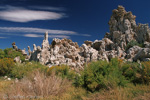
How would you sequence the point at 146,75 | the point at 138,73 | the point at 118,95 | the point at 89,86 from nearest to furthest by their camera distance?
1. the point at 118,95
2. the point at 89,86
3. the point at 146,75
4. the point at 138,73

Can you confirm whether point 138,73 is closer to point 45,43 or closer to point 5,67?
point 5,67

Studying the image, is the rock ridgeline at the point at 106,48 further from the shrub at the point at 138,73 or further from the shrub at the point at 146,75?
the shrub at the point at 146,75

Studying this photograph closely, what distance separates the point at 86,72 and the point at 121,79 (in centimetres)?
215

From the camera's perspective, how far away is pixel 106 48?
28.6 meters

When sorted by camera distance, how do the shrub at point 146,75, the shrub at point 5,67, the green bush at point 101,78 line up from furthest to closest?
the shrub at point 5,67 → the shrub at point 146,75 → the green bush at point 101,78

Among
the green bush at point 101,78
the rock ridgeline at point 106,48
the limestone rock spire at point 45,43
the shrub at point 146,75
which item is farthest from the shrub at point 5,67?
the limestone rock spire at point 45,43

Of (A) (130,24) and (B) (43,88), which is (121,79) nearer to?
(B) (43,88)

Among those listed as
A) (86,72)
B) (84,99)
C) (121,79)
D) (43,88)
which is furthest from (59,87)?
(121,79)

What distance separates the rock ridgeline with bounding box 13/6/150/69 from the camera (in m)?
22.1

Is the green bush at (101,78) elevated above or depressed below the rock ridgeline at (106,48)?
below

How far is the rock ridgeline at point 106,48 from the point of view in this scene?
22.1 m

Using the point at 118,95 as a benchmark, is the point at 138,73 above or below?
above

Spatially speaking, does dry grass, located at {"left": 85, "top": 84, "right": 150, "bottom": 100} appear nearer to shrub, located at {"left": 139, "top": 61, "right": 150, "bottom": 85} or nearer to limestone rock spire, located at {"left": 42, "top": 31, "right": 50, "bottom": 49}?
shrub, located at {"left": 139, "top": 61, "right": 150, "bottom": 85}

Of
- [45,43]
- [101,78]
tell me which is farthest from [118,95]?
[45,43]
